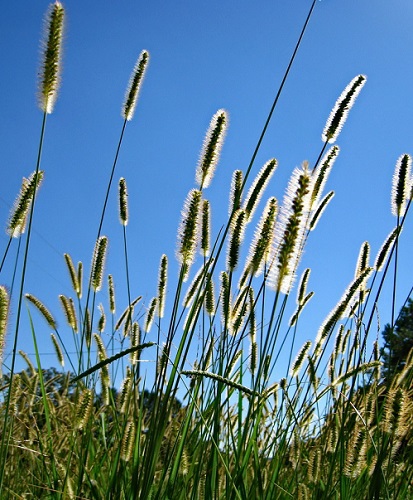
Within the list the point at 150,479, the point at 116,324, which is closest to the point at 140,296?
the point at 116,324

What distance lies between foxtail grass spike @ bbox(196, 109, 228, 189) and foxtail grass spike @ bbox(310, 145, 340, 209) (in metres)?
0.42

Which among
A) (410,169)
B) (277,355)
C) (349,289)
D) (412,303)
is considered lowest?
(277,355)

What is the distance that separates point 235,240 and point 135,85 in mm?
1206

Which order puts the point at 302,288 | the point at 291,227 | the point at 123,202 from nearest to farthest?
the point at 291,227, the point at 302,288, the point at 123,202

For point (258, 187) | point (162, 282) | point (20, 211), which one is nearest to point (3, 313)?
point (20, 211)

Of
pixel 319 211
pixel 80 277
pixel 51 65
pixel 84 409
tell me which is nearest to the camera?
pixel 51 65

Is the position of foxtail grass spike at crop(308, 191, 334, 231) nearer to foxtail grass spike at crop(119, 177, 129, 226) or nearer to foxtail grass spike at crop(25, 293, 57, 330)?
foxtail grass spike at crop(119, 177, 129, 226)

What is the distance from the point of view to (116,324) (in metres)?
4.25

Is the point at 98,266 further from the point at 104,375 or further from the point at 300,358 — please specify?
the point at 300,358

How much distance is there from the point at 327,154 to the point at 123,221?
1.36 m

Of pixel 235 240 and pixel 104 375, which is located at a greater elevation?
pixel 235 240

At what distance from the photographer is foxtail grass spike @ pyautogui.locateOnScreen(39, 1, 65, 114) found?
2168 millimetres

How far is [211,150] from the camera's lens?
2.37 meters

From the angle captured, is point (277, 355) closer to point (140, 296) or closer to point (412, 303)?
point (140, 296)
